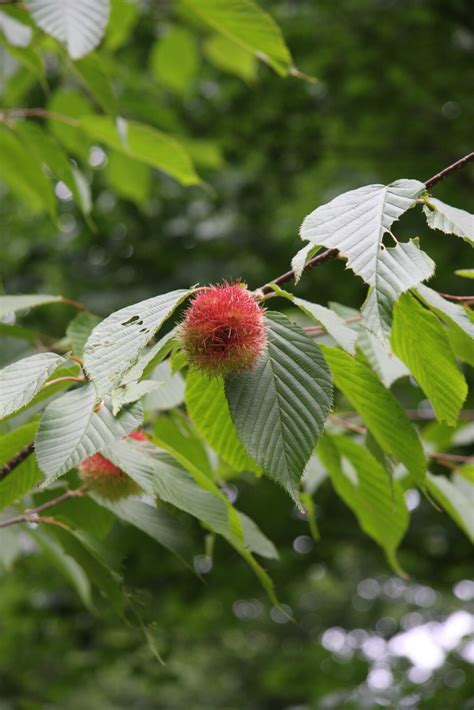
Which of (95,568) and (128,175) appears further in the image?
(128,175)

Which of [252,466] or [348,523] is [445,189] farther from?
[252,466]

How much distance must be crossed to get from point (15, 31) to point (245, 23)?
0.48m

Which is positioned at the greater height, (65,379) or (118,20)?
→ (118,20)

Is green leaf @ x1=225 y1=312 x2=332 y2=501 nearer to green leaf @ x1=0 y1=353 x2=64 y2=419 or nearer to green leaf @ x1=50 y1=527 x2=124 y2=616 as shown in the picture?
green leaf @ x1=0 y1=353 x2=64 y2=419

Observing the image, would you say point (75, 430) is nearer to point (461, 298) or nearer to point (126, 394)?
point (126, 394)

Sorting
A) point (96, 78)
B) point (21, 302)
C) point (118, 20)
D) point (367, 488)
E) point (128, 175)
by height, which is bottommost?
point (367, 488)

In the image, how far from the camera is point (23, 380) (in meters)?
0.83

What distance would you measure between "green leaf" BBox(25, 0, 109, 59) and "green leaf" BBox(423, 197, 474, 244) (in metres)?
0.80

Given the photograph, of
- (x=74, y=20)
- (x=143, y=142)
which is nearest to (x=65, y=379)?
(x=74, y=20)

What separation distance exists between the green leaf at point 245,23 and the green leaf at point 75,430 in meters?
1.04

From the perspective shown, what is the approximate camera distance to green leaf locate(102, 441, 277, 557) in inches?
37.2

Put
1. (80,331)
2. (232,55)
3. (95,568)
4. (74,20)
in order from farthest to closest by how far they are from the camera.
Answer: (232,55) < (74,20) < (80,331) < (95,568)

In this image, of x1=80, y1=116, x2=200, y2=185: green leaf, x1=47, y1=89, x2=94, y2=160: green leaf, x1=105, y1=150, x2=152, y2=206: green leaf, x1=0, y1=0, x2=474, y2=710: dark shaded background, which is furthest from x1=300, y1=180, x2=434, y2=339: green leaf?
x1=0, y1=0, x2=474, y2=710: dark shaded background

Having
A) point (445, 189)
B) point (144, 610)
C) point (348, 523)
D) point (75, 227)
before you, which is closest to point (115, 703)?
point (348, 523)
